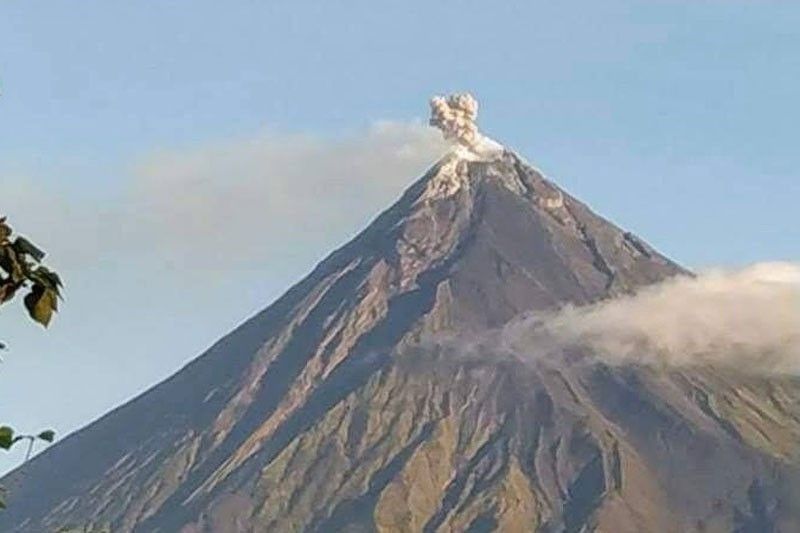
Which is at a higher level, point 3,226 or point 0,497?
point 3,226

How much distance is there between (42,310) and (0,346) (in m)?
0.19

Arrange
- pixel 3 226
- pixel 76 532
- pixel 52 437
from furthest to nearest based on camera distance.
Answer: pixel 76 532 < pixel 52 437 < pixel 3 226

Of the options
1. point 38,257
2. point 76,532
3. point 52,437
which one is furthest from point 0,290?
point 76,532

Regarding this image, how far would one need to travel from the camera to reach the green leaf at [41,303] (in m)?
6.40

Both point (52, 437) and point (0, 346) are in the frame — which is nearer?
point (0, 346)

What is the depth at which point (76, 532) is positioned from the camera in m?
7.85

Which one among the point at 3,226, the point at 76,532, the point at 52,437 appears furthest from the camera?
the point at 76,532

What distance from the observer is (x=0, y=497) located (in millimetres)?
7168

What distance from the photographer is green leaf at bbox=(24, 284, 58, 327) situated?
640 cm

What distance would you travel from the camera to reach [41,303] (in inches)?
254

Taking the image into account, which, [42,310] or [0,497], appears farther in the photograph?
[0,497]

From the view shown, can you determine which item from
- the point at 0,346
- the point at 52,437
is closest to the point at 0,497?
the point at 52,437

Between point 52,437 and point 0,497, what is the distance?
37 centimetres

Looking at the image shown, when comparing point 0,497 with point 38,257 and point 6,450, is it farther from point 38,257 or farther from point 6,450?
point 38,257
